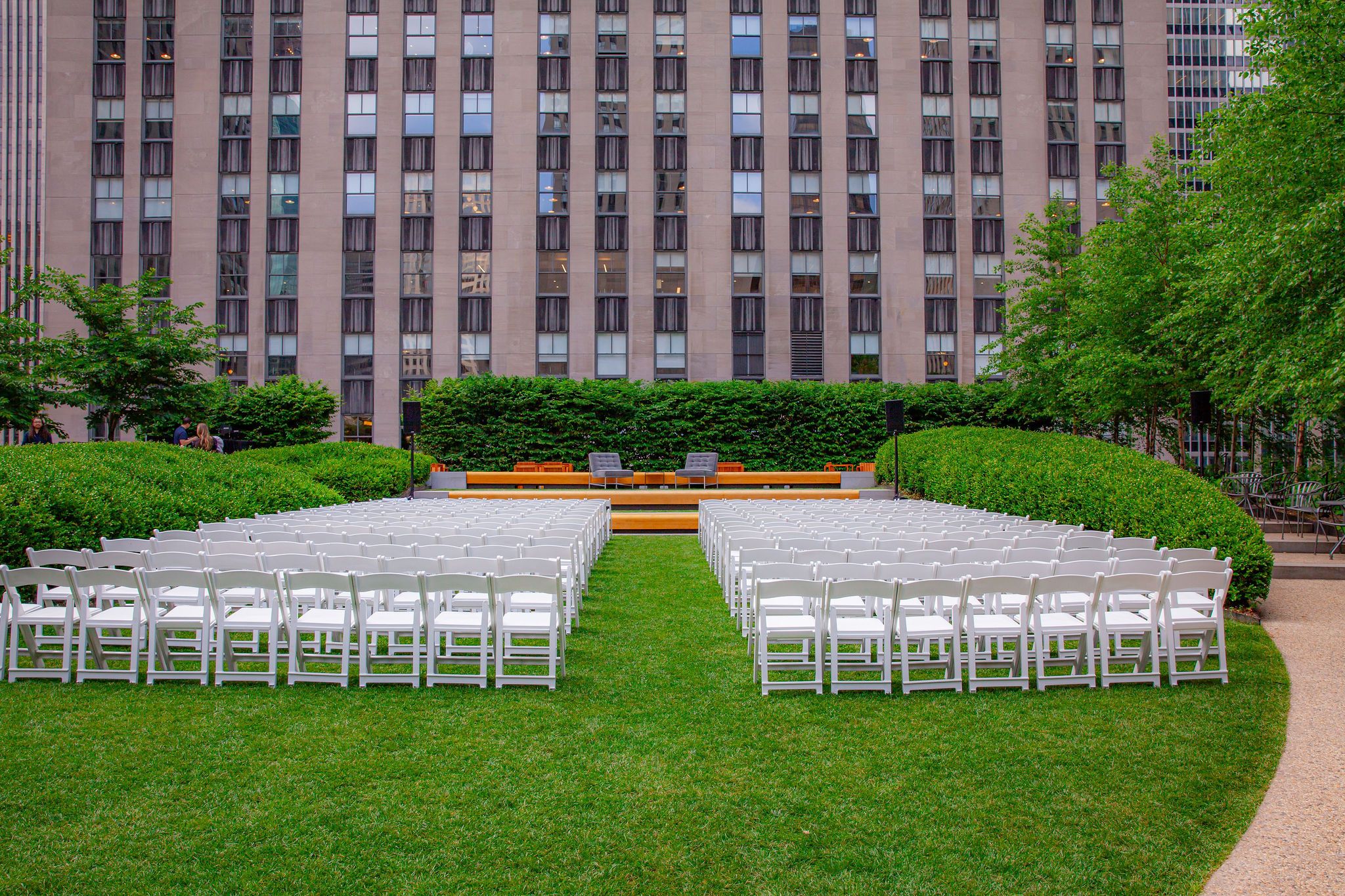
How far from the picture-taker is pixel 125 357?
72.2 feet

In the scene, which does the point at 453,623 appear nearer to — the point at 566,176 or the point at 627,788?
the point at 627,788

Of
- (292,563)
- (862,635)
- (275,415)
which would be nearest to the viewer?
(862,635)

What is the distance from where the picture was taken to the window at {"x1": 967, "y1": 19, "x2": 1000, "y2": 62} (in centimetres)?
4059

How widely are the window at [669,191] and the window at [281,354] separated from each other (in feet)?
63.3

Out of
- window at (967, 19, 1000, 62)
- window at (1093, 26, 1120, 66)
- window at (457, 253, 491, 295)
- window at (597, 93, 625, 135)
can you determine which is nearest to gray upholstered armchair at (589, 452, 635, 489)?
window at (457, 253, 491, 295)

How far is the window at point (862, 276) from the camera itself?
3969cm

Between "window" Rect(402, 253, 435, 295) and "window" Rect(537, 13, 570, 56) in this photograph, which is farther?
"window" Rect(537, 13, 570, 56)

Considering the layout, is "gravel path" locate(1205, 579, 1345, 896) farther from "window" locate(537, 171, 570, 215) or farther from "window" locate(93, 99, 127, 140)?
"window" locate(93, 99, 127, 140)

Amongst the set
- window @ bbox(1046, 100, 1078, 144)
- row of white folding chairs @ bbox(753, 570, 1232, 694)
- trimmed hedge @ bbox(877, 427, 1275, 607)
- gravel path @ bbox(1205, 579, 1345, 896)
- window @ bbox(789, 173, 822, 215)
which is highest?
window @ bbox(1046, 100, 1078, 144)

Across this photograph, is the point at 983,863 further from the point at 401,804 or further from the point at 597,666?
the point at 597,666

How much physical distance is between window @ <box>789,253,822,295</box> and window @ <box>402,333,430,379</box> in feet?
60.0

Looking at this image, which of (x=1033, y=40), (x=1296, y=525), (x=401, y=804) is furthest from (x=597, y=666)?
(x=1033, y=40)

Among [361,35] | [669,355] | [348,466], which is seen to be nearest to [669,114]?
[669,355]

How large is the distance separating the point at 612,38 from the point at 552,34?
303 cm
